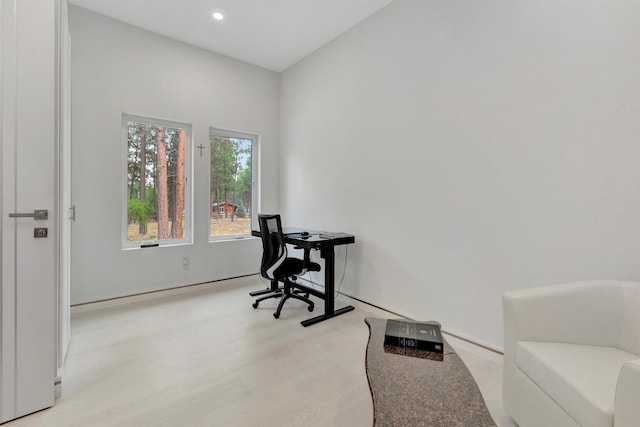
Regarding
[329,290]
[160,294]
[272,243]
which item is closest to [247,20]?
[272,243]

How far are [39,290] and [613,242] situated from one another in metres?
3.27

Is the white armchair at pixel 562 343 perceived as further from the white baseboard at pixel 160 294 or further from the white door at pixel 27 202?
the white baseboard at pixel 160 294

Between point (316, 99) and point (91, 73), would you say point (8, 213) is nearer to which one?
point (91, 73)

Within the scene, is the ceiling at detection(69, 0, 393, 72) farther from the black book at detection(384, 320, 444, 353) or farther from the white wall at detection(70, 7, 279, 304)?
the black book at detection(384, 320, 444, 353)

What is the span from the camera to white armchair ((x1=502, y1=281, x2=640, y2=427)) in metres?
1.18

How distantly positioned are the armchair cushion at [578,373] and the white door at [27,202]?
2520mm

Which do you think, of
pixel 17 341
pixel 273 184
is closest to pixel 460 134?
pixel 273 184

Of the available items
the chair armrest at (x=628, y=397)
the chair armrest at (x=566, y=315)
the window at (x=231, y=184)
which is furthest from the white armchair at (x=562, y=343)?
the window at (x=231, y=184)

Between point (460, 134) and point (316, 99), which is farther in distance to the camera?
point (316, 99)

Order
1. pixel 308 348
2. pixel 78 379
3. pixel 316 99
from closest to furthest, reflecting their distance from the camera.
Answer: pixel 78 379 < pixel 308 348 < pixel 316 99

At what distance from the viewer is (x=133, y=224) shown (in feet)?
11.0

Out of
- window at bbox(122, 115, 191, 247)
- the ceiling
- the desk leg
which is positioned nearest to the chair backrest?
the desk leg

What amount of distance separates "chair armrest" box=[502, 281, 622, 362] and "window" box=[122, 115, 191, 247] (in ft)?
11.6

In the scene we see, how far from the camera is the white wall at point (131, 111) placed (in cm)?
295
